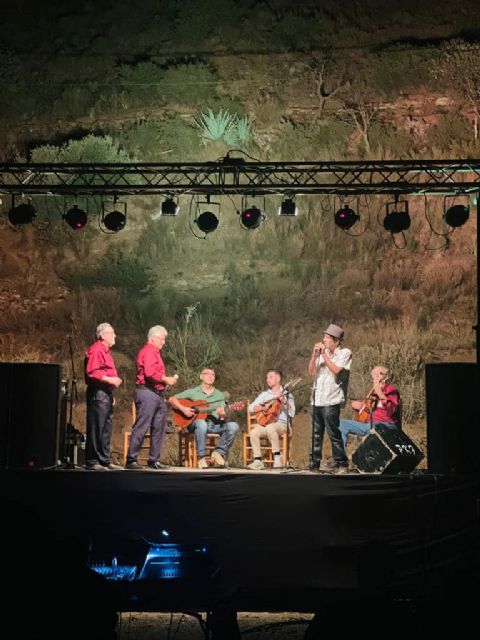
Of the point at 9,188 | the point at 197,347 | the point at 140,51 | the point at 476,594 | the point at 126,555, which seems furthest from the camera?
the point at 140,51

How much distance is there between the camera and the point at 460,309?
16.8 m

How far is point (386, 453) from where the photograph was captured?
9242mm

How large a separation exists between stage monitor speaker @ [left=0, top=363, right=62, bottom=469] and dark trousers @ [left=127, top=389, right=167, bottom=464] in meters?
0.95

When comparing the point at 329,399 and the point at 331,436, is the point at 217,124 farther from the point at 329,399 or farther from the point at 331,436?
the point at 331,436

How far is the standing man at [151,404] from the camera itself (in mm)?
9633

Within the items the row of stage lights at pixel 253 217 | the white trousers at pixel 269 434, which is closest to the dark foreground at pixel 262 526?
the white trousers at pixel 269 434

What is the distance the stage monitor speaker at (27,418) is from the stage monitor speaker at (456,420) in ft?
12.7

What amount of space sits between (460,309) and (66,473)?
10273mm

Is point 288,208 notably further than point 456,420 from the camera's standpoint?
Yes

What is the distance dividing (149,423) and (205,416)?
1.68 meters

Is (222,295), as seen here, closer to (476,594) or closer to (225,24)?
(225,24)

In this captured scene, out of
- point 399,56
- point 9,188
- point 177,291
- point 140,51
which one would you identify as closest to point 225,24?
point 140,51

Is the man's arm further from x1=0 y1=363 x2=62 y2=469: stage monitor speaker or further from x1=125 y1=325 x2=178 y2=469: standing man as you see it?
x1=0 y1=363 x2=62 y2=469: stage monitor speaker

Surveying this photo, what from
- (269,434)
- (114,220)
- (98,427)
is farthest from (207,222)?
(98,427)
